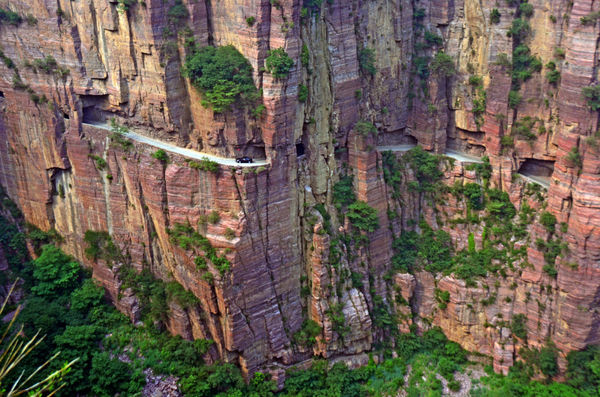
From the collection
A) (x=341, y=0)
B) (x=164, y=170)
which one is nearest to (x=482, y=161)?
(x=341, y=0)

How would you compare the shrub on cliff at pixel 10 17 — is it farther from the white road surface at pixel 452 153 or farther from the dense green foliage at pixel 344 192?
the white road surface at pixel 452 153

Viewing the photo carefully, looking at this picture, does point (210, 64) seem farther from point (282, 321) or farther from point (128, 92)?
point (282, 321)

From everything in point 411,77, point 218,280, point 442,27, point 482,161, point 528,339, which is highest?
point 442,27

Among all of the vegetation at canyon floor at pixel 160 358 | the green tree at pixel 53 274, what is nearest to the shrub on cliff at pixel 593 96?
the vegetation at canyon floor at pixel 160 358

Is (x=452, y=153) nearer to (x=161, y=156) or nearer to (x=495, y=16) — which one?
(x=495, y=16)

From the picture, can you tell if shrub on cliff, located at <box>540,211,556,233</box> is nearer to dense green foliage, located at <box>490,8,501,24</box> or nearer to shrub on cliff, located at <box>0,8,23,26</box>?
dense green foliage, located at <box>490,8,501,24</box>
